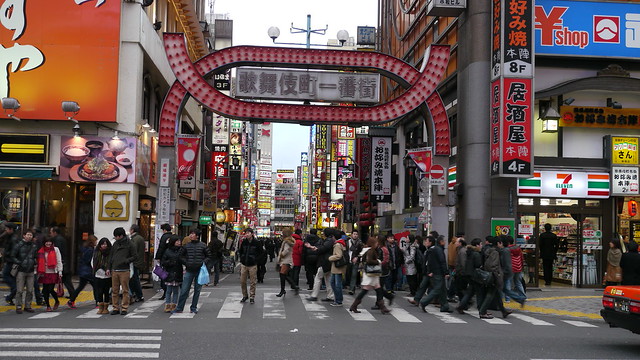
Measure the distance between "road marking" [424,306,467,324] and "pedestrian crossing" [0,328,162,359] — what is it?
20.0 feet

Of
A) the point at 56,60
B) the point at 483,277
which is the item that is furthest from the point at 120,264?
the point at 56,60

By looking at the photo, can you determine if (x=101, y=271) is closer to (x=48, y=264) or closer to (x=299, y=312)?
(x=48, y=264)

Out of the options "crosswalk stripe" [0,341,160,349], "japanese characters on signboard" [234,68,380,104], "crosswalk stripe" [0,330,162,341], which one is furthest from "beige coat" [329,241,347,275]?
"japanese characters on signboard" [234,68,380,104]

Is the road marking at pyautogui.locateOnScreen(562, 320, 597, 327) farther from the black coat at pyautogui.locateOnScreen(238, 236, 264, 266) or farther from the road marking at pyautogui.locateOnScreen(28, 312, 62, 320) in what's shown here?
the road marking at pyautogui.locateOnScreen(28, 312, 62, 320)

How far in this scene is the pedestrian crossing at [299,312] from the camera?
1418 cm

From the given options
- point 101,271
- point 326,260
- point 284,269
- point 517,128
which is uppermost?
point 517,128

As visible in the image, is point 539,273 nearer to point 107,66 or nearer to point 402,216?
point 402,216

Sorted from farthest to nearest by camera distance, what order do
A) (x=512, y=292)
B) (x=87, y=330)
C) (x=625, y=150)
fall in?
(x=625, y=150) → (x=512, y=292) → (x=87, y=330)

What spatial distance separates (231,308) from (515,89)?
38.6 ft

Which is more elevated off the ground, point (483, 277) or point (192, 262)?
point (192, 262)

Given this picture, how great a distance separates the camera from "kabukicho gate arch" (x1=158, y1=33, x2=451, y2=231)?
22078mm

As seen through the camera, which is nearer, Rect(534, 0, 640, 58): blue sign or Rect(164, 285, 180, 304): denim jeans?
Rect(164, 285, 180, 304): denim jeans

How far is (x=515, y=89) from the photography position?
70.2 ft

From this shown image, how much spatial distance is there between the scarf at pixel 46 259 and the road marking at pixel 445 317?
344 inches
